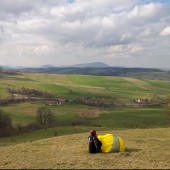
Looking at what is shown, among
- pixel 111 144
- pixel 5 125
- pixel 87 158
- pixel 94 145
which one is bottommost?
pixel 5 125

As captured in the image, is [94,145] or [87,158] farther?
[94,145]

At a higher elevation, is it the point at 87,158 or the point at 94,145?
the point at 94,145

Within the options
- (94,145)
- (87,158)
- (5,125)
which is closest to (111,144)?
(94,145)

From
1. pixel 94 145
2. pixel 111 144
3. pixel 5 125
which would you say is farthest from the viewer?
pixel 5 125

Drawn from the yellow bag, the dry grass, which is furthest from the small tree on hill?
the yellow bag

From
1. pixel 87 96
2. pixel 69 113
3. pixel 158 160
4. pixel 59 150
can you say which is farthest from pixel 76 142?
pixel 87 96

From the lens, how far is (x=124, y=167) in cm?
2144

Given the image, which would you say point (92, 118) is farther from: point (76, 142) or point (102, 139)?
point (102, 139)

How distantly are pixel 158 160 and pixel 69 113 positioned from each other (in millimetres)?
105111

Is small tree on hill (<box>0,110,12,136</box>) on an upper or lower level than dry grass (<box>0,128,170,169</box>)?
lower

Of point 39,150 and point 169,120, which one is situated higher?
point 39,150

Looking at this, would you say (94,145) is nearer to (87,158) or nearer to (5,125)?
(87,158)

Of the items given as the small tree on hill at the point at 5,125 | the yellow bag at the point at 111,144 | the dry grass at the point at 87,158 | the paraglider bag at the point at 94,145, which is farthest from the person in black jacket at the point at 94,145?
the small tree on hill at the point at 5,125

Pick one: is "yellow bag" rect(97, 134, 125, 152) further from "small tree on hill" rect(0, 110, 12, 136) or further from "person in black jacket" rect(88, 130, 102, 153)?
"small tree on hill" rect(0, 110, 12, 136)
